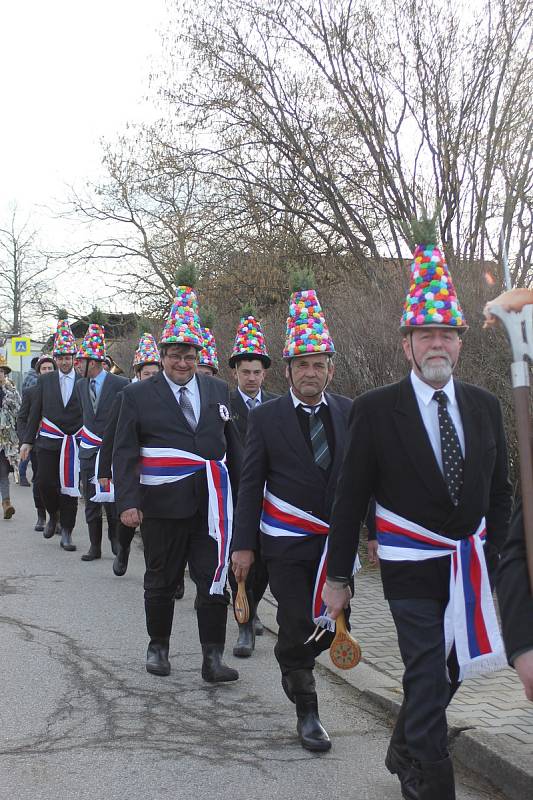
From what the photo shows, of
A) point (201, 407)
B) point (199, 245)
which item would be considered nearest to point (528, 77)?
point (199, 245)

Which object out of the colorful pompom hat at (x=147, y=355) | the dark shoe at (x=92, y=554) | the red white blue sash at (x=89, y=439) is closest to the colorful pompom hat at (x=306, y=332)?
the colorful pompom hat at (x=147, y=355)

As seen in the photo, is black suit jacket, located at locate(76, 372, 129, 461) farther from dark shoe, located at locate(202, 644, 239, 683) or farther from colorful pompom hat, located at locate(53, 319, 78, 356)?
dark shoe, located at locate(202, 644, 239, 683)

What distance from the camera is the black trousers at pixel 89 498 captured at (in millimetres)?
10984

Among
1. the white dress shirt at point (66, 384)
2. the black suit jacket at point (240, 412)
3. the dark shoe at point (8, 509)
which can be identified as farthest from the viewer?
the dark shoe at point (8, 509)

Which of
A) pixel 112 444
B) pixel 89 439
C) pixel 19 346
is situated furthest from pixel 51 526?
pixel 19 346

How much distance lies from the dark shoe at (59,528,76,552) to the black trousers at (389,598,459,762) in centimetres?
812

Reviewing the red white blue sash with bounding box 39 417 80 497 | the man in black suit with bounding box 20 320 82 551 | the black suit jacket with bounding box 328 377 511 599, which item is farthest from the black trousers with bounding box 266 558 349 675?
the man in black suit with bounding box 20 320 82 551

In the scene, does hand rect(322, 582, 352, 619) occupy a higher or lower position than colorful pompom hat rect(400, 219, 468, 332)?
lower

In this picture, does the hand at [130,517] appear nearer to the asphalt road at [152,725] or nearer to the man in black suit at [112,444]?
the asphalt road at [152,725]

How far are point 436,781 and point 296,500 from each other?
1760 mm

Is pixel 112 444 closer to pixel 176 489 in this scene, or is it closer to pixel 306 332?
pixel 176 489

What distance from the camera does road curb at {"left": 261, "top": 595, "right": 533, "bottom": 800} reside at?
4.24 m

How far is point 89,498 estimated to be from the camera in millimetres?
11070

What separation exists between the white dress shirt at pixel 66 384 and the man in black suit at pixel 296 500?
22.4 ft
